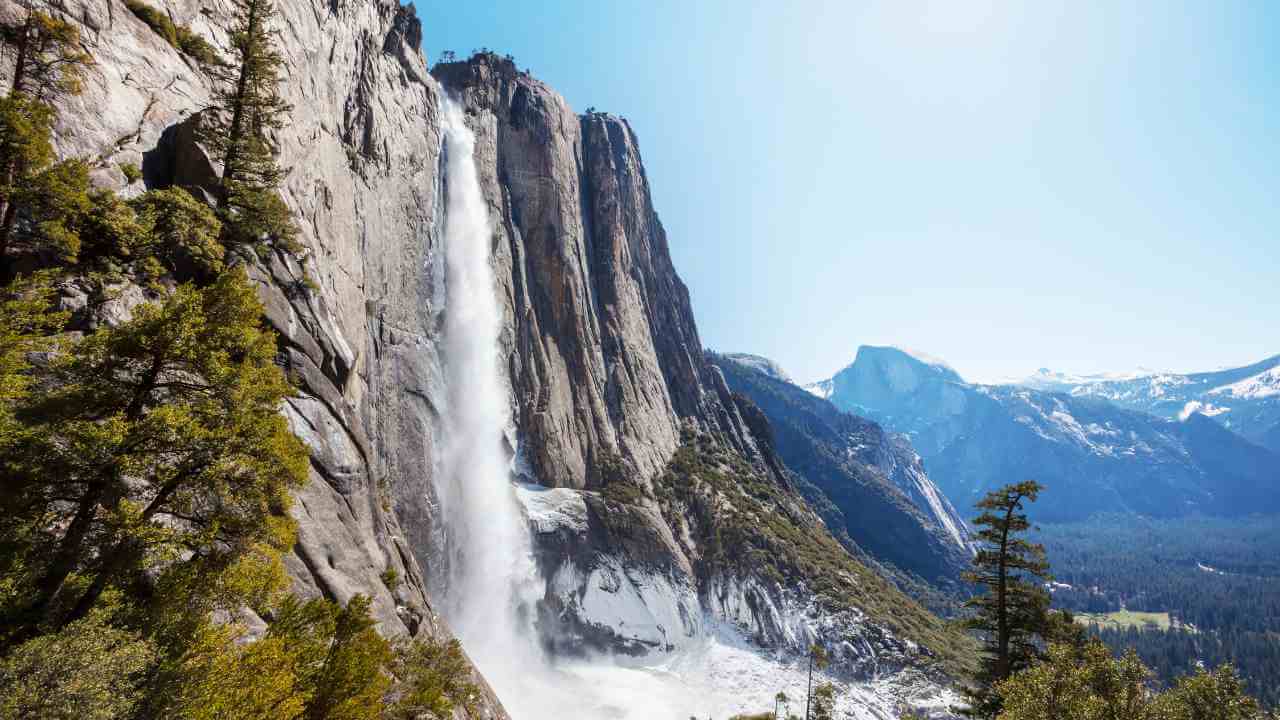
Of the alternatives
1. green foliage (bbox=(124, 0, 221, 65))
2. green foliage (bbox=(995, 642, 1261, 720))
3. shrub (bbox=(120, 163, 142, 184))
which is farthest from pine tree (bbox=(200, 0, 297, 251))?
green foliage (bbox=(995, 642, 1261, 720))

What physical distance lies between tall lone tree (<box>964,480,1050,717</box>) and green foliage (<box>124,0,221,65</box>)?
40011mm

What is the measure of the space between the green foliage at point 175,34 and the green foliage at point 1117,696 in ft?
128

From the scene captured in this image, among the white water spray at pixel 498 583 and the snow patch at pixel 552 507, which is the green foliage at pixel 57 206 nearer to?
the white water spray at pixel 498 583

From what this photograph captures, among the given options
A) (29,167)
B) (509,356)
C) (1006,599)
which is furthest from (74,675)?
(509,356)

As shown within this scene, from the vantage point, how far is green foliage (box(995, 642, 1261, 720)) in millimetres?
15102

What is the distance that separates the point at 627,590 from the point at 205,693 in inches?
1939

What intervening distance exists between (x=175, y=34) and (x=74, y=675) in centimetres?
2776

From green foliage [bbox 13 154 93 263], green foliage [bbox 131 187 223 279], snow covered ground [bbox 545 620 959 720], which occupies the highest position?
green foliage [bbox 131 187 223 279]

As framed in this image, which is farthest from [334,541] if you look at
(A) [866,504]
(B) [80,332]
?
(A) [866,504]

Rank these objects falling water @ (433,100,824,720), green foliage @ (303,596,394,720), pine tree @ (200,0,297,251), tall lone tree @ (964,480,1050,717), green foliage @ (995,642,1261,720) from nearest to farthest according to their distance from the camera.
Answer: green foliage @ (303,596,394,720), green foliage @ (995,642,1261,720), pine tree @ (200,0,297,251), tall lone tree @ (964,480,1050,717), falling water @ (433,100,824,720)

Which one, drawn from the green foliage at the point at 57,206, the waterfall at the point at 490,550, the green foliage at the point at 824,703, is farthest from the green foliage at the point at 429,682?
the green foliage at the point at 824,703

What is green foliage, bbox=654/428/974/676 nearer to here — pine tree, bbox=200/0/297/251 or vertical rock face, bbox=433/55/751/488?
vertical rock face, bbox=433/55/751/488

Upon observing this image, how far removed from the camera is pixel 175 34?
24172 mm

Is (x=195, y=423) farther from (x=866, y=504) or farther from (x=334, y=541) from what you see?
(x=866, y=504)
